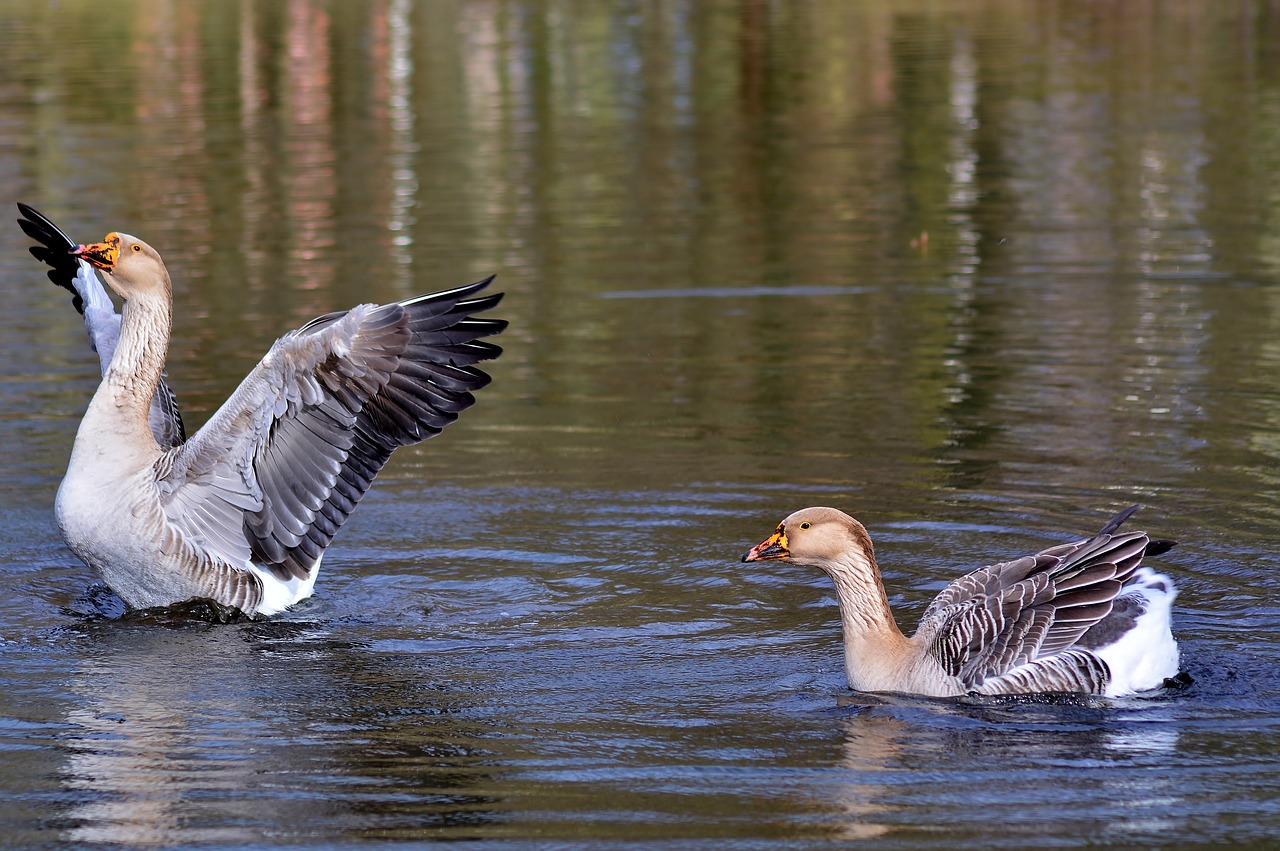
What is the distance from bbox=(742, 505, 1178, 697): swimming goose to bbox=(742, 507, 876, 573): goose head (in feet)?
0.06

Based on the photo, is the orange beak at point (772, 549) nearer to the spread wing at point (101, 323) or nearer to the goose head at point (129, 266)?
the goose head at point (129, 266)

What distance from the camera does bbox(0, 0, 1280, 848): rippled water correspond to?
6.14 meters

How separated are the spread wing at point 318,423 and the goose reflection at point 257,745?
717 mm

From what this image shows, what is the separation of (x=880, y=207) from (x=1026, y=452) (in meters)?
9.44

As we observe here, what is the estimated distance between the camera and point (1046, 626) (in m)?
6.92

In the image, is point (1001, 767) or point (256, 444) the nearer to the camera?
point (1001, 767)

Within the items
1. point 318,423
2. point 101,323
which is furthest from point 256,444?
point 101,323

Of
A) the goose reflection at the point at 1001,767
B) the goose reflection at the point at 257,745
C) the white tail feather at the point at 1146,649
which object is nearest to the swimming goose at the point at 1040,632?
the white tail feather at the point at 1146,649

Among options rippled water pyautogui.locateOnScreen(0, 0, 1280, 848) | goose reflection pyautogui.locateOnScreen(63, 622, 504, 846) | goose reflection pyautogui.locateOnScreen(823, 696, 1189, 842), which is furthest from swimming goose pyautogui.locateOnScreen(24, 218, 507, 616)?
goose reflection pyautogui.locateOnScreen(823, 696, 1189, 842)

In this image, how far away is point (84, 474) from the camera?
8.51 metres

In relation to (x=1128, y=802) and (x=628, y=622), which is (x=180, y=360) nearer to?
(x=628, y=622)

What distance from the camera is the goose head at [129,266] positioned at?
861cm

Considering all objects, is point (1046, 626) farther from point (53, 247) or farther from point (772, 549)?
point (53, 247)

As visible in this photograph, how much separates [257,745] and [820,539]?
2480mm
